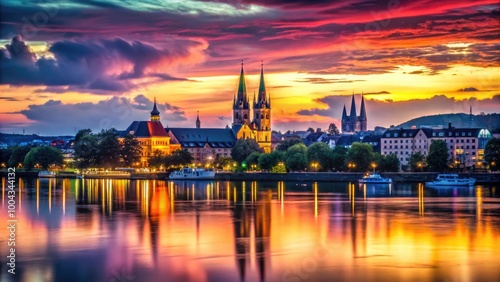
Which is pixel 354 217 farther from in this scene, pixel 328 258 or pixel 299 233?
pixel 328 258

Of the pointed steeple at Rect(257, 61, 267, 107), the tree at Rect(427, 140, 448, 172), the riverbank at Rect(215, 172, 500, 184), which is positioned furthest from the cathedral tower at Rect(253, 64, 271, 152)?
the tree at Rect(427, 140, 448, 172)

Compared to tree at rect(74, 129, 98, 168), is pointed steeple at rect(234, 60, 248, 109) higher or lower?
higher

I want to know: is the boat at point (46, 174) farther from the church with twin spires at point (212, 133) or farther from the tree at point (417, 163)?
the tree at point (417, 163)

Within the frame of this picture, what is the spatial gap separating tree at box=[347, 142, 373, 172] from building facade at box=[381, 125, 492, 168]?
21.2 m

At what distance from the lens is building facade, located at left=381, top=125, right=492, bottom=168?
115375 mm

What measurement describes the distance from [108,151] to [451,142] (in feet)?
176

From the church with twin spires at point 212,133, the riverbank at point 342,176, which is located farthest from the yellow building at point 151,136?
the riverbank at point 342,176

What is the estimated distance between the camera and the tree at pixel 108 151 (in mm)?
127500

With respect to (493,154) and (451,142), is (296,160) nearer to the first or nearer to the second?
(493,154)

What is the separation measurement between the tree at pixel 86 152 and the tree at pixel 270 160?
108 feet

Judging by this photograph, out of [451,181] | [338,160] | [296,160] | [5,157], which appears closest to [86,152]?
[296,160]

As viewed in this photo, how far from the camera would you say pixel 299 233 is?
3838 cm

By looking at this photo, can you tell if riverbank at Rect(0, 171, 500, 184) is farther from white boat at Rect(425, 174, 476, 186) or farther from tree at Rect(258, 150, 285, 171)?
tree at Rect(258, 150, 285, 171)

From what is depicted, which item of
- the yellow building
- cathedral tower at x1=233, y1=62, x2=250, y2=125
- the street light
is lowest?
the street light
